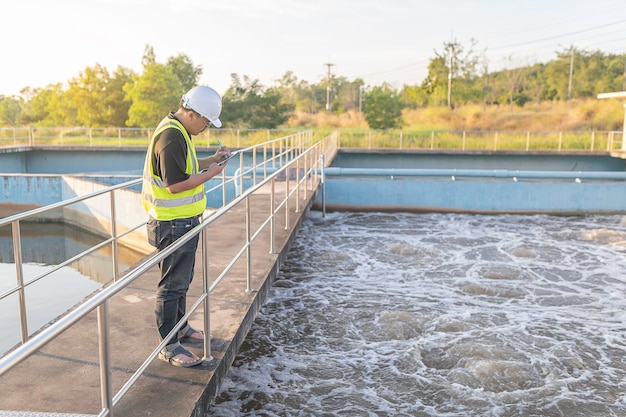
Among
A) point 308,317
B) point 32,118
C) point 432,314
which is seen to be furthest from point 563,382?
point 32,118

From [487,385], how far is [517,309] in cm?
218

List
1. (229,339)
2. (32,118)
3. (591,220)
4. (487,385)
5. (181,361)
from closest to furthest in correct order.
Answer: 1. (181,361)
2. (229,339)
3. (487,385)
4. (591,220)
5. (32,118)

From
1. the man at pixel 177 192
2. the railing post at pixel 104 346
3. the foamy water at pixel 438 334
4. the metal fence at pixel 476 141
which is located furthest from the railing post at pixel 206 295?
A: the metal fence at pixel 476 141

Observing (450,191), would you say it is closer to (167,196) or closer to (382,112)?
(167,196)

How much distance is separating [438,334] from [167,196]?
3.31 metres

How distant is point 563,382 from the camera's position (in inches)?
175

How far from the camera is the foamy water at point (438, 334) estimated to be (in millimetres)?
4133

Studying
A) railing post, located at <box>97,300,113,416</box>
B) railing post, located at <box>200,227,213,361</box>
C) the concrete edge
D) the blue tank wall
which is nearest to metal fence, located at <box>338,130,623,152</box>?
the blue tank wall

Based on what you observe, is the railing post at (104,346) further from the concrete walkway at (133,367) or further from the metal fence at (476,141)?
the metal fence at (476,141)

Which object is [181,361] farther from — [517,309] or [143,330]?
[517,309]

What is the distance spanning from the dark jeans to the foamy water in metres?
1.00

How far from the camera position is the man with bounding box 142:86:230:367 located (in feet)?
10.0

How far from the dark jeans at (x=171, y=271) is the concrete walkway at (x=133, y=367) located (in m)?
0.33

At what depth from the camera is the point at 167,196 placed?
3242 millimetres
